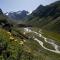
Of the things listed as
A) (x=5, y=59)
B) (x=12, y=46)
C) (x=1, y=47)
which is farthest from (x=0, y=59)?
(x=12, y=46)

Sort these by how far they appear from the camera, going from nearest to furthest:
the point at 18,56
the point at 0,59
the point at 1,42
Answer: the point at 0,59 < the point at 18,56 < the point at 1,42

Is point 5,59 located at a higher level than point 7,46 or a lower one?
lower

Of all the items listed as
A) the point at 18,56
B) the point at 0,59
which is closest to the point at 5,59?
the point at 0,59

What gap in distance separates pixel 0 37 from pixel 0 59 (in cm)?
531

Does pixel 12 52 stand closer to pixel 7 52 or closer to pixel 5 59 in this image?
pixel 7 52

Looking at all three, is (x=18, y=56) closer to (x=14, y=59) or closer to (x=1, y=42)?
(x=14, y=59)

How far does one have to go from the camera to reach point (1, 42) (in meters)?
21.7

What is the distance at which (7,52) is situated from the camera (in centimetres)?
2025

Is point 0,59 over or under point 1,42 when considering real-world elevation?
under

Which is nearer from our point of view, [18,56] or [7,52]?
[18,56]

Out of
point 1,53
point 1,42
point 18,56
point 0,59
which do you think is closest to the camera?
point 0,59

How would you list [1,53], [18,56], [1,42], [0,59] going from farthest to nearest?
[1,42], [1,53], [18,56], [0,59]

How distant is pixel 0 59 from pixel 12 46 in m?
5.17

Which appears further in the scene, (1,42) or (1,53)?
(1,42)
